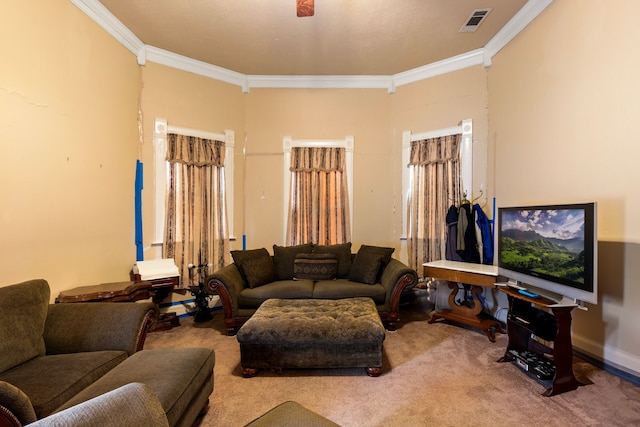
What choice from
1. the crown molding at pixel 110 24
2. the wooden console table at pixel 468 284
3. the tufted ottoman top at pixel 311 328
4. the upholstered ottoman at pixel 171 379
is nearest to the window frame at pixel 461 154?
the wooden console table at pixel 468 284

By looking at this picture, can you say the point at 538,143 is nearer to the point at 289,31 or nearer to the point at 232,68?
the point at 289,31

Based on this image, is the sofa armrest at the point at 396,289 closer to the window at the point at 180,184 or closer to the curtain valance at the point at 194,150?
the window at the point at 180,184

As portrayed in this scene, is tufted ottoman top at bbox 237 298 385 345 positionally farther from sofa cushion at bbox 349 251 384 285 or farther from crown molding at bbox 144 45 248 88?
crown molding at bbox 144 45 248 88

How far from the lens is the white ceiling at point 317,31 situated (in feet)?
9.83

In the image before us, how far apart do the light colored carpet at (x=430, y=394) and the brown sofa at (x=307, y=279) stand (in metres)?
0.55

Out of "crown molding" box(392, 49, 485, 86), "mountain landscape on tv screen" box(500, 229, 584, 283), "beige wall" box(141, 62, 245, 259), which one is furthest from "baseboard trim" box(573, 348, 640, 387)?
"beige wall" box(141, 62, 245, 259)

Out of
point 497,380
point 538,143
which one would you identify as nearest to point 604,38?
point 538,143

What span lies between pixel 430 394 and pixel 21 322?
2660 mm

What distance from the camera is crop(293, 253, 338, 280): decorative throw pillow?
3896mm

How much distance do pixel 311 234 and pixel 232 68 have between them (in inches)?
103

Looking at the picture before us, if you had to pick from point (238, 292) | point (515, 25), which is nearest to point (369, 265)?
point (238, 292)

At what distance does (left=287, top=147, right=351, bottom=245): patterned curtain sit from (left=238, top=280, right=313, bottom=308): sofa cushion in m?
1.11

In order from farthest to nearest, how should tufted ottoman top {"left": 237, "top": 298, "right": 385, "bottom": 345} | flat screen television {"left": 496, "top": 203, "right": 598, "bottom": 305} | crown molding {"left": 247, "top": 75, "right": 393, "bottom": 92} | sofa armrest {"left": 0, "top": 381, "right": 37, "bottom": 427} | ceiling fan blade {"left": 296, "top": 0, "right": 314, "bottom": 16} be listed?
crown molding {"left": 247, "top": 75, "right": 393, "bottom": 92}
tufted ottoman top {"left": 237, "top": 298, "right": 385, "bottom": 345}
ceiling fan blade {"left": 296, "top": 0, "right": 314, "bottom": 16}
flat screen television {"left": 496, "top": 203, "right": 598, "bottom": 305}
sofa armrest {"left": 0, "top": 381, "right": 37, "bottom": 427}

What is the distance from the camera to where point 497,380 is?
2.36 meters
